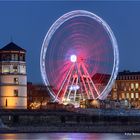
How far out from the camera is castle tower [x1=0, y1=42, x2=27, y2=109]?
126750mm

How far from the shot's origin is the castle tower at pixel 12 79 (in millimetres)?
126750

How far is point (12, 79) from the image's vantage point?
12731 cm

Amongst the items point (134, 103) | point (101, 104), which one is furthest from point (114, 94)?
point (101, 104)

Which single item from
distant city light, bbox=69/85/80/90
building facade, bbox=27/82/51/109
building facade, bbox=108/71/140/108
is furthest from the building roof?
building facade, bbox=108/71/140/108

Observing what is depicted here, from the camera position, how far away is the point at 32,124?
358 feet

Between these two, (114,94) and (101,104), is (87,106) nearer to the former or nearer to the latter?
(101,104)

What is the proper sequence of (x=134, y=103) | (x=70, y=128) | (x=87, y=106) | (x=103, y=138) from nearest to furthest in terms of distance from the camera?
1. (x=103, y=138)
2. (x=70, y=128)
3. (x=87, y=106)
4. (x=134, y=103)

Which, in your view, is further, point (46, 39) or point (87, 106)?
point (87, 106)

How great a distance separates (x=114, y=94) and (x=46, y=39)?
267ft

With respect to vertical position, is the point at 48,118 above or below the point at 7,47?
below

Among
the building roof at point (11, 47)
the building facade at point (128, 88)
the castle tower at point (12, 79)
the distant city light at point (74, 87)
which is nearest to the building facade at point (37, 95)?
the castle tower at point (12, 79)

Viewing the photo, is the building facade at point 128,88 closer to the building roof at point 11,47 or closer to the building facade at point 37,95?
the building facade at point 37,95

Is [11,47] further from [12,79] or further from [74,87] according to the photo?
[74,87]

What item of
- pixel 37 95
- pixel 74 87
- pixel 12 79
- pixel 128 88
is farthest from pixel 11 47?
pixel 128 88
